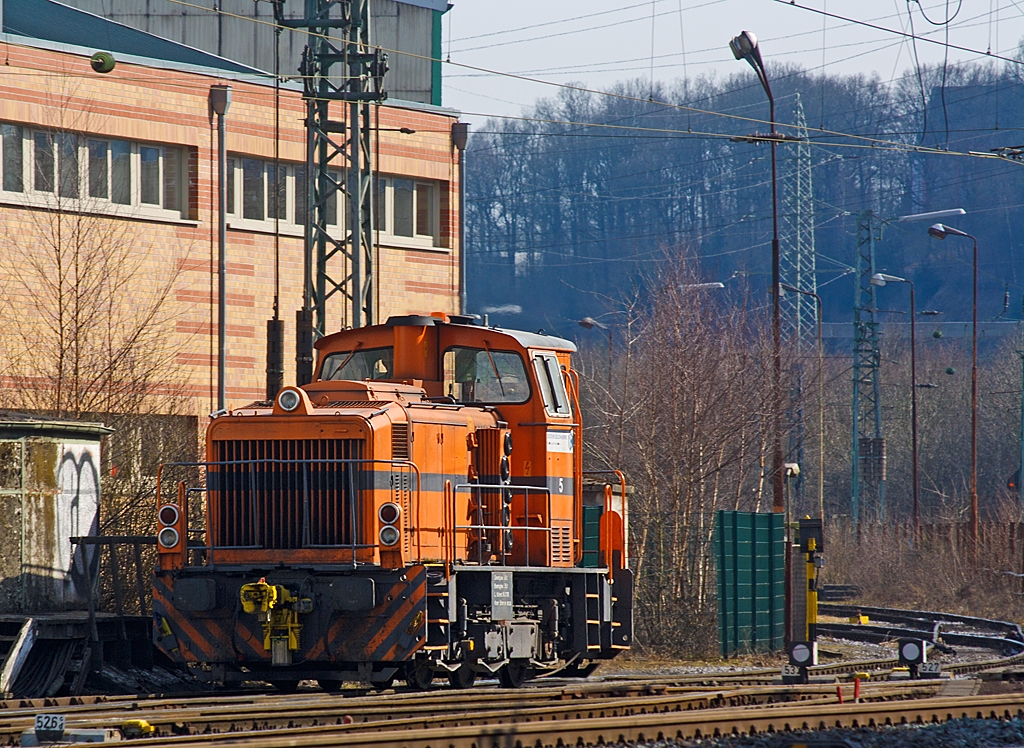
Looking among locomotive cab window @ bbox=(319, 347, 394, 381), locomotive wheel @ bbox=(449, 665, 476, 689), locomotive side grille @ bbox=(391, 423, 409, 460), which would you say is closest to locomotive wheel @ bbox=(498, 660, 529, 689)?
locomotive wheel @ bbox=(449, 665, 476, 689)

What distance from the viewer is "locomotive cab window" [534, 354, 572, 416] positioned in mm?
13117

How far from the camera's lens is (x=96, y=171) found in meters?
24.5

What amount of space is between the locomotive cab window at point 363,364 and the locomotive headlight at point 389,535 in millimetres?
2087

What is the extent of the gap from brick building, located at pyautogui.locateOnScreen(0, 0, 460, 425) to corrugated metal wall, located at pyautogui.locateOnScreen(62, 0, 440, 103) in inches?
236

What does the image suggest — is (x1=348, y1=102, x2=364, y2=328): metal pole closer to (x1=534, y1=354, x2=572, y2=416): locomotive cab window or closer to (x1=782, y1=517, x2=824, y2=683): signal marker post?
(x1=534, y1=354, x2=572, y2=416): locomotive cab window

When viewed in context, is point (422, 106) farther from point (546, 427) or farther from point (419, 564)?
point (419, 564)

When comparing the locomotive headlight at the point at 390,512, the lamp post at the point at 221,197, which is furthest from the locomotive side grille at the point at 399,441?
the lamp post at the point at 221,197

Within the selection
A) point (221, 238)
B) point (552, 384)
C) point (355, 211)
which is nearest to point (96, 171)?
point (221, 238)

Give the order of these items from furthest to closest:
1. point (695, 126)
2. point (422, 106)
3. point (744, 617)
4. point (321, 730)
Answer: point (695, 126)
point (422, 106)
point (744, 617)
point (321, 730)

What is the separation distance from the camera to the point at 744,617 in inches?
787

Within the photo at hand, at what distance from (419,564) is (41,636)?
3.83 m

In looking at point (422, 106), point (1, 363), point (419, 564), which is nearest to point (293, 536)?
point (419, 564)

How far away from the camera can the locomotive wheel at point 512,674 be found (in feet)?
42.7

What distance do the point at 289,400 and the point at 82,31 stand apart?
2135 centimetres
